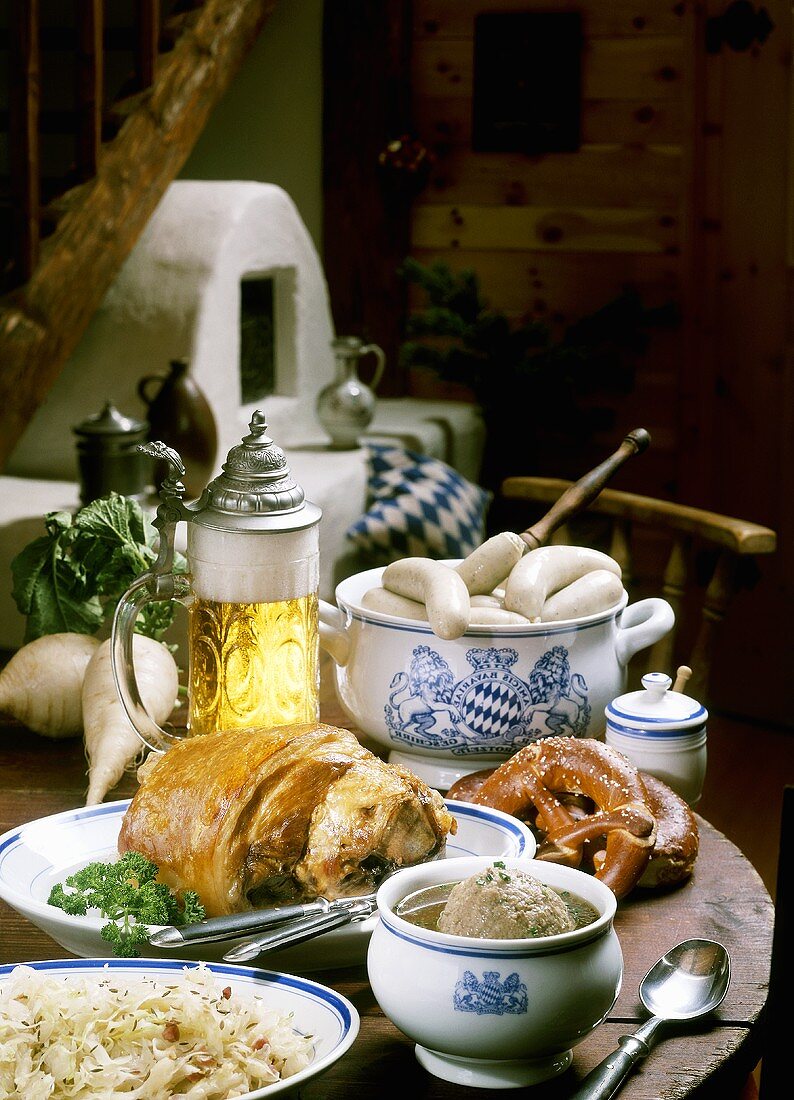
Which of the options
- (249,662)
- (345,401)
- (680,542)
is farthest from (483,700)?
(345,401)

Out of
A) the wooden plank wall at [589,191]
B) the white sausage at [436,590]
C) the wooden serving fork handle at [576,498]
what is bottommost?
the white sausage at [436,590]

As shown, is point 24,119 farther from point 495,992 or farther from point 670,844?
point 495,992

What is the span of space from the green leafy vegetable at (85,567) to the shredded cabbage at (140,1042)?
31.5 inches

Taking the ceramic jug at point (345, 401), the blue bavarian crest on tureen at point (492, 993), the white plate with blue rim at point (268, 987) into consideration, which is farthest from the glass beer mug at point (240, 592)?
the ceramic jug at point (345, 401)

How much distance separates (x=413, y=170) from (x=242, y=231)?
1.24 m

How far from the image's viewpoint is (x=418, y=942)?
2.76 feet

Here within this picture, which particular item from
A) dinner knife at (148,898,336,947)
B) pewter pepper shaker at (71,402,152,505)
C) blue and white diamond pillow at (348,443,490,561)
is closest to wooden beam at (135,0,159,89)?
pewter pepper shaker at (71,402,152,505)

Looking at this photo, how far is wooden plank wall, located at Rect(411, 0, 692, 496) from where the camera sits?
181 inches

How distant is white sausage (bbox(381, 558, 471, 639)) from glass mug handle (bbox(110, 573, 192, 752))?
227 millimetres

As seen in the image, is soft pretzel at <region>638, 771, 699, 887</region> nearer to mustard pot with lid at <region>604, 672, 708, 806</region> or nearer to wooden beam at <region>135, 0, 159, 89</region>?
mustard pot with lid at <region>604, 672, 708, 806</region>

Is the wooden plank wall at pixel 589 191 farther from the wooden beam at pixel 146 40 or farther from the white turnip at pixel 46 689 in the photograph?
the white turnip at pixel 46 689

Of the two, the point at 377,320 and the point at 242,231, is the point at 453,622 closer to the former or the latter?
the point at 242,231

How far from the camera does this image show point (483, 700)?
132cm

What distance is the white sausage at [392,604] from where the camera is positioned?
1.36 m
